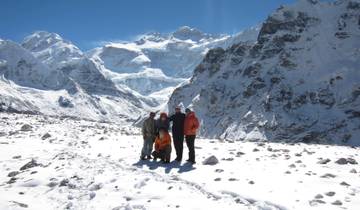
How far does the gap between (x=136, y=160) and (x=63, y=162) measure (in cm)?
333

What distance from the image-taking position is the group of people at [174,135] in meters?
24.1

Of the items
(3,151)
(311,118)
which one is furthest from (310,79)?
(3,151)

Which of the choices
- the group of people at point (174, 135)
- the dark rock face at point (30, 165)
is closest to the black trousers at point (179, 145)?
the group of people at point (174, 135)

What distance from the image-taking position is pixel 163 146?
24.4 meters

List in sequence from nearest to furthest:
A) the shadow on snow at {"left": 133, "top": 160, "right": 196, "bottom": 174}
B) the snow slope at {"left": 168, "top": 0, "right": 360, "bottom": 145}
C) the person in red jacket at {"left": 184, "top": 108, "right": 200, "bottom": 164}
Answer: the shadow on snow at {"left": 133, "top": 160, "right": 196, "bottom": 174} < the person in red jacket at {"left": 184, "top": 108, "right": 200, "bottom": 164} < the snow slope at {"left": 168, "top": 0, "right": 360, "bottom": 145}

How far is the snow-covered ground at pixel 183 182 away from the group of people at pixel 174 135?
0.74 meters

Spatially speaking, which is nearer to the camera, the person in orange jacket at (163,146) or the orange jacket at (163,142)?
the person in orange jacket at (163,146)

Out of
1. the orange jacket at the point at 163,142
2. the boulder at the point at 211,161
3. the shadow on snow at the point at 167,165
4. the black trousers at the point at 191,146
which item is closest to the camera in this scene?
the shadow on snow at the point at 167,165

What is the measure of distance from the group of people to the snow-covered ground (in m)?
0.74

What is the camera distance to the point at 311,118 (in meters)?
165

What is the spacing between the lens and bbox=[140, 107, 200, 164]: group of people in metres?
24.1

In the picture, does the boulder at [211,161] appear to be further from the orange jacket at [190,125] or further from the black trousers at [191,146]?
the orange jacket at [190,125]

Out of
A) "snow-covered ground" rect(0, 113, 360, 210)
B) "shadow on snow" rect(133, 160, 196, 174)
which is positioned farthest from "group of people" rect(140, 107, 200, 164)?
"snow-covered ground" rect(0, 113, 360, 210)

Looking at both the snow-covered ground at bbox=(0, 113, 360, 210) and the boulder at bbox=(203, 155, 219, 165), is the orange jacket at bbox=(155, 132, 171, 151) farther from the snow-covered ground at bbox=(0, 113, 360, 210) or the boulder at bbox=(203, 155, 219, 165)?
the boulder at bbox=(203, 155, 219, 165)
